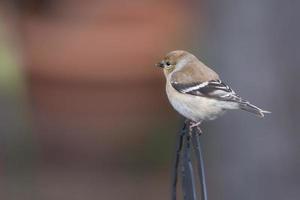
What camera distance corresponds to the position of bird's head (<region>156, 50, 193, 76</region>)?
4.77m

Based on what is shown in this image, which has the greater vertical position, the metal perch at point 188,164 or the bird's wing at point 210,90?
the bird's wing at point 210,90

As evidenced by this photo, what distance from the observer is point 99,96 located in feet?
26.1

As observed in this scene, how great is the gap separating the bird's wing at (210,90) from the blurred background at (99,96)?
197 cm

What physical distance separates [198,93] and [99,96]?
349 centimetres

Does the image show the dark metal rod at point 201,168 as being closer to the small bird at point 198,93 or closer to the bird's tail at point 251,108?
the bird's tail at point 251,108

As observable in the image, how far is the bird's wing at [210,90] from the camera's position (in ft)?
14.6

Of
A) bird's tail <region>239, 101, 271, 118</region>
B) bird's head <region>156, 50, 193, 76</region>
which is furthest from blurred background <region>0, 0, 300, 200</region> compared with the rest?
bird's tail <region>239, 101, 271, 118</region>

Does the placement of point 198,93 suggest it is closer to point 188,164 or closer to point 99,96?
point 188,164

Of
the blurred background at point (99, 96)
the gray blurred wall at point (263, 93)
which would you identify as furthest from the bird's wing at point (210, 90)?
the blurred background at point (99, 96)

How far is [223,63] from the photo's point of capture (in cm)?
657

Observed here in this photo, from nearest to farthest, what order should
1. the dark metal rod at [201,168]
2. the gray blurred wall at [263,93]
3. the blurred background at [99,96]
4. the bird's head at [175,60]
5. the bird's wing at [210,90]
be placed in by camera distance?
the dark metal rod at [201,168]
the bird's wing at [210,90]
the bird's head at [175,60]
the gray blurred wall at [263,93]
the blurred background at [99,96]

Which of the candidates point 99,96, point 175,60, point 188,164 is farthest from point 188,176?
point 99,96

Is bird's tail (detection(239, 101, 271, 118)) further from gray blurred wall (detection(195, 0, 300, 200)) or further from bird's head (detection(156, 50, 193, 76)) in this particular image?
gray blurred wall (detection(195, 0, 300, 200))

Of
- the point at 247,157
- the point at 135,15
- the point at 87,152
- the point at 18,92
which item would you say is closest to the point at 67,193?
the point at 87,152
